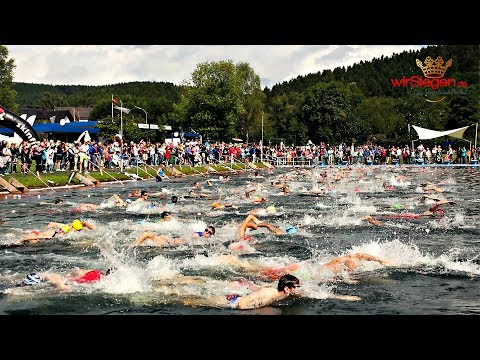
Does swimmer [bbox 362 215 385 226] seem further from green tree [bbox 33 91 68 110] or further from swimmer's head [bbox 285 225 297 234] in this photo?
green tree [bbox 33 91 68 110]

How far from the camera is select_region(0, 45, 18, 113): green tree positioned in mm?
67312

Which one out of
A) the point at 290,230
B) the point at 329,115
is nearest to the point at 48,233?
the point at 290,230

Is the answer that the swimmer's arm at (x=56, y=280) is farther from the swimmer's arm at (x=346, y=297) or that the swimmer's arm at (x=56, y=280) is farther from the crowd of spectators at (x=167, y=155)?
the crowd of spectators at (x=167, y=155)

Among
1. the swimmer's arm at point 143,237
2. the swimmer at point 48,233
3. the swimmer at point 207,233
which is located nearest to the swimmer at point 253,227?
the swimmer at point 207,233

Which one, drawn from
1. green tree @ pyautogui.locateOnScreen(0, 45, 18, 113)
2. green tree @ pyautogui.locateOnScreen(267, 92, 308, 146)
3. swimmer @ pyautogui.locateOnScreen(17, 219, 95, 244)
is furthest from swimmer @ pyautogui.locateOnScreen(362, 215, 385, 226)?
green tree @ pyautogui.locateOnScreen(267, 92, 308, 146)

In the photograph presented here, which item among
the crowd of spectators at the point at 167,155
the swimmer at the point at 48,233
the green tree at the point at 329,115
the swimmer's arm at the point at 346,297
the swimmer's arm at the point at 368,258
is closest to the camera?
the swimmer's arm at the point at 346,297

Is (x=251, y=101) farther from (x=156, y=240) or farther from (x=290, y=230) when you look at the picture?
(x=156, y=240)

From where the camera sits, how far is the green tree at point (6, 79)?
67312 millimetres

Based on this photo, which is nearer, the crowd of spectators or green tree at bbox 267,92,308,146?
the crowd of spectators

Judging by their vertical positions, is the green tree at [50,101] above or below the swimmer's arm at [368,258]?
above
